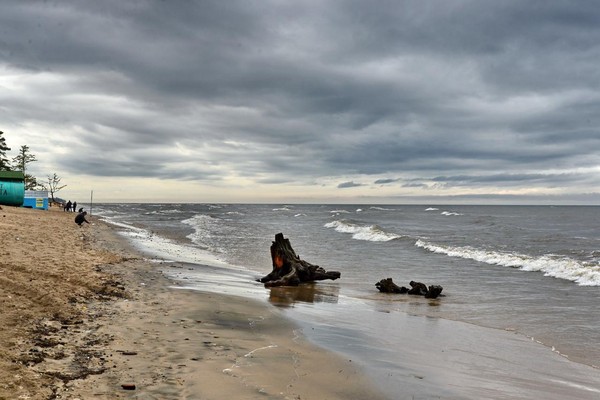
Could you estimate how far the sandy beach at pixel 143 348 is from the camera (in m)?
5.48

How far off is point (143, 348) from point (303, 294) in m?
8.97

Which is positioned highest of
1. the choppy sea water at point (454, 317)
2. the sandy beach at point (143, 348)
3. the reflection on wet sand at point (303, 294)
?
the sandy beach at point (143, 348)

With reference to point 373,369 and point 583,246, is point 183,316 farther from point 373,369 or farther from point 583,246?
point 583,246

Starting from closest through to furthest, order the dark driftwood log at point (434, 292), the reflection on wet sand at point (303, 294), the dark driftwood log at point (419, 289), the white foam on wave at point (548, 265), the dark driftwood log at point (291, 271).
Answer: the reflection on wet sand at point (303, 294) < the dark driftwood log at point (434, 292) < the dark driftwood log at point (419, 289) < the dark driftwood log at point (291, 271) < the white foam on wave at point (548, 265)

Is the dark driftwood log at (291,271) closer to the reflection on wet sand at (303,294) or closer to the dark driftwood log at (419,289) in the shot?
the reflection on wet sand at (303,294)

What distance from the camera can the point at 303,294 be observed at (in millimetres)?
15578

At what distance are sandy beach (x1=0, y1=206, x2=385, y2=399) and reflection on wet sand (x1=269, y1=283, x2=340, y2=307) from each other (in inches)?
76.0

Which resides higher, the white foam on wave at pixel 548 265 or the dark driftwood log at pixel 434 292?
the white foam on wave at pixel 548 265

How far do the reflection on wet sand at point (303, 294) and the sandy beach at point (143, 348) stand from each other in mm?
1930

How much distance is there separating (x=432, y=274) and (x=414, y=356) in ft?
44.0

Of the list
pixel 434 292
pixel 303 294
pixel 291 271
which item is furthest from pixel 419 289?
pixel 291 271

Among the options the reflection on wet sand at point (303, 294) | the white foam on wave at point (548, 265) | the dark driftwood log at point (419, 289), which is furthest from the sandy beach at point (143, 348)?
the white foam on wave at point (548, 265)

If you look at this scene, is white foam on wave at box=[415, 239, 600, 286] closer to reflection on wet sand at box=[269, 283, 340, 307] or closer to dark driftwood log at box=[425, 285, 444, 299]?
dark driftwood log at box=[425, 285, 444, 299]

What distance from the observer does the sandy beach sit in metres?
5.48
